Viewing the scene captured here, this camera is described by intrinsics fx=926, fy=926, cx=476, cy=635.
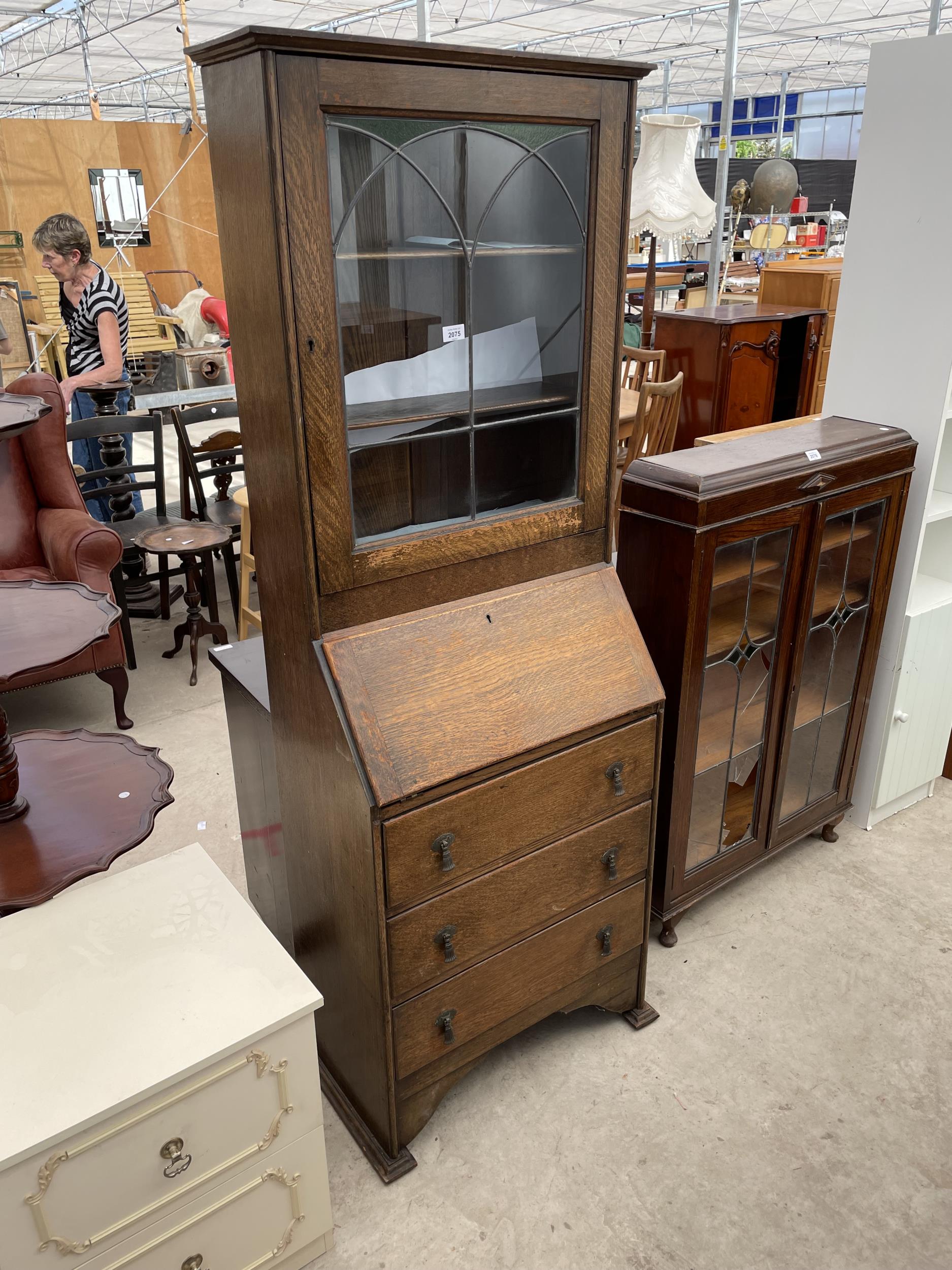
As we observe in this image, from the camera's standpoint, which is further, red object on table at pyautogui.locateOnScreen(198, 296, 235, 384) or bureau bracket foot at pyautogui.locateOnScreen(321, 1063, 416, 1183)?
red object on table at pyautogui.locateOnScreen(198, 296, 235, 384)

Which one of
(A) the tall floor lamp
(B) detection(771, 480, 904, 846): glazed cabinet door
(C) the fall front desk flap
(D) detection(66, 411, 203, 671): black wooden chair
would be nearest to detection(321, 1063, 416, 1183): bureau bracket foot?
(C) the fall front desk flap

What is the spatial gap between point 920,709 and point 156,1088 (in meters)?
2.33

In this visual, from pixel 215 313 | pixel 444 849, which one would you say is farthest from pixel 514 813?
pixel 215 313

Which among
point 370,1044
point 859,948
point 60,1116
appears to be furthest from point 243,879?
point 859,948

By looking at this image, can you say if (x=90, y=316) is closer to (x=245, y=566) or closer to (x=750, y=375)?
(x=245, y=566)

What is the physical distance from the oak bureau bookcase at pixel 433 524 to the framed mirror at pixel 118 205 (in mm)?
7702

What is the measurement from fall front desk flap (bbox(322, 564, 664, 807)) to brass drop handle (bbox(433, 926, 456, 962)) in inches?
12.5

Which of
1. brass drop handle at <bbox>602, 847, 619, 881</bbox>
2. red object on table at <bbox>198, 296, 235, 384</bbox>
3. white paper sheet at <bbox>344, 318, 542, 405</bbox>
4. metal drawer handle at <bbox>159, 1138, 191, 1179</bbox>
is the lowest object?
metal drawer handle at <bbox>159, 1138, 191, 1179</bbox>

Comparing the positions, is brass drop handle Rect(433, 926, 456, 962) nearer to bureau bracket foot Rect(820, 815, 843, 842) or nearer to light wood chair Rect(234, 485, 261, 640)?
bureau bracket foot Rect(820, 815, 843, 842)

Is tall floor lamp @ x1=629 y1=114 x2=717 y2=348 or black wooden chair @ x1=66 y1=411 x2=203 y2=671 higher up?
tall floor lamp @ x1=629 y1=114 x2=717 y2=348

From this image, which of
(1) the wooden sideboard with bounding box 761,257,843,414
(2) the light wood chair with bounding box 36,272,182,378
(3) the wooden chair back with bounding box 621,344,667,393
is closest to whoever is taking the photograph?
(3) the wooden chair back with bounding box 621,344,667,393

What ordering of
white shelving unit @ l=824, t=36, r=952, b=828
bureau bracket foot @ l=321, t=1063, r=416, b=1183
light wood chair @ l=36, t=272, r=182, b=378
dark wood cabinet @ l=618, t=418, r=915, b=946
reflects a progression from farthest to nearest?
light wood chair @ l=36, t=272, r=182, b=378, white shelving unit @ l=824, t=36, r=952, b=828, dark wood cabinet @ l=618, t=418, r=915, b=946, bureau bracket foot @ l=321, t=1063, r=416, b=1183

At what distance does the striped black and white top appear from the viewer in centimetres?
425

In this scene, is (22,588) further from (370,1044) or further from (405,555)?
(370,1044)
